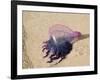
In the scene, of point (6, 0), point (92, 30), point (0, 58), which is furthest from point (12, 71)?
point (92, 30)

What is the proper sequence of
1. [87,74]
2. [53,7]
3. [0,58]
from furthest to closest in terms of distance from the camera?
[87,74], [53,7], [0,58]

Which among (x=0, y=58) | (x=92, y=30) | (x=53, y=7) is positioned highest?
(x=53, y=7)

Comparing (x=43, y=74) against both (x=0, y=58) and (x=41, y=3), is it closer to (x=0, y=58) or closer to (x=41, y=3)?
(x=0, y=58)
